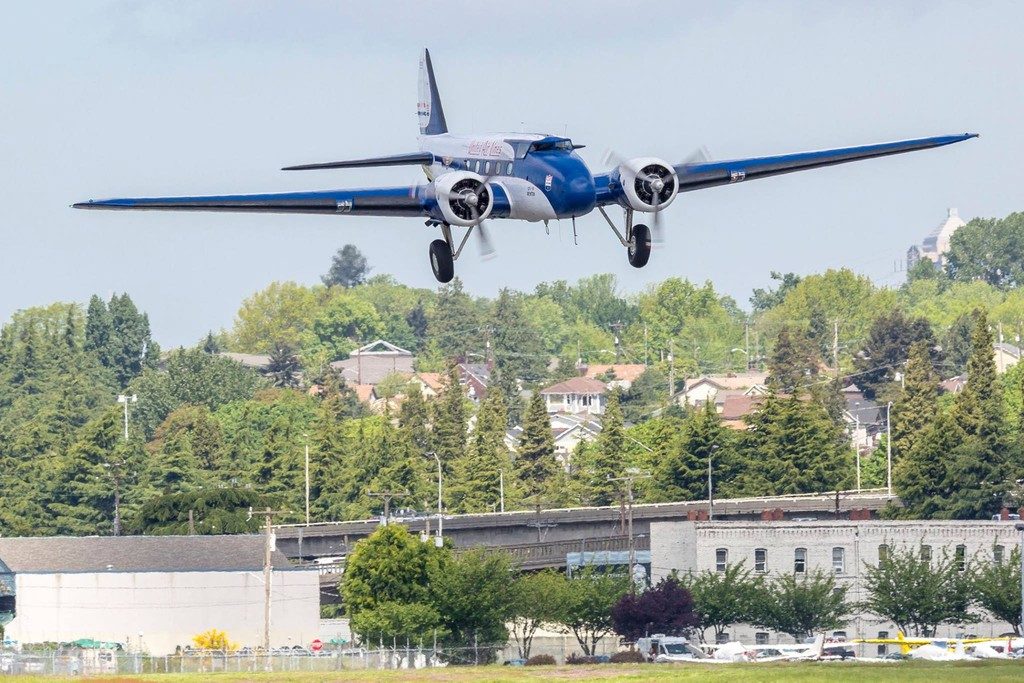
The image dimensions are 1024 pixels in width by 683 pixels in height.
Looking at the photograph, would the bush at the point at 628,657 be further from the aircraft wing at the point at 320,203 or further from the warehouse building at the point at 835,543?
the aircraft wing at the point at 320,203

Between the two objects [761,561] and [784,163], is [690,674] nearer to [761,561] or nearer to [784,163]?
[784,163]

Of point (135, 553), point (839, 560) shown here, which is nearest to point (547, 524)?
point (135, 553)

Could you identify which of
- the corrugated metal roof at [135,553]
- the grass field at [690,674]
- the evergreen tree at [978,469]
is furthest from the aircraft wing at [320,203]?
the evergreen tree at [978,469]

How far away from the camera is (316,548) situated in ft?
623

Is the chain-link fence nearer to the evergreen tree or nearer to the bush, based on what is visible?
the bush

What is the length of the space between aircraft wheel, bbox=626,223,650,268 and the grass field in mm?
17500

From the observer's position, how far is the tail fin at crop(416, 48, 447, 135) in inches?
4321

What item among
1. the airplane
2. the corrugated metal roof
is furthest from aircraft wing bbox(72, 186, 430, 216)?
the corrugated metal roof

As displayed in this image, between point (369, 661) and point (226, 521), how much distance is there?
239ft

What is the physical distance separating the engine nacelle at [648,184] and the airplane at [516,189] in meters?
0.03

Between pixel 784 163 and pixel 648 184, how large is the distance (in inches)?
325

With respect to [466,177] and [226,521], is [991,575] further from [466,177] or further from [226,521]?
[226,521]

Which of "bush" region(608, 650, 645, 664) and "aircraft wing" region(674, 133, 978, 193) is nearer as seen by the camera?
"aircraft wing" region(674, 133, 978, 193)

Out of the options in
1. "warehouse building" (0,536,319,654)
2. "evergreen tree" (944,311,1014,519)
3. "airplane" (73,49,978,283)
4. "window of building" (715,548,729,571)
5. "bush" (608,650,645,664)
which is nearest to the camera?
"airplane" (73,49,978,283)
